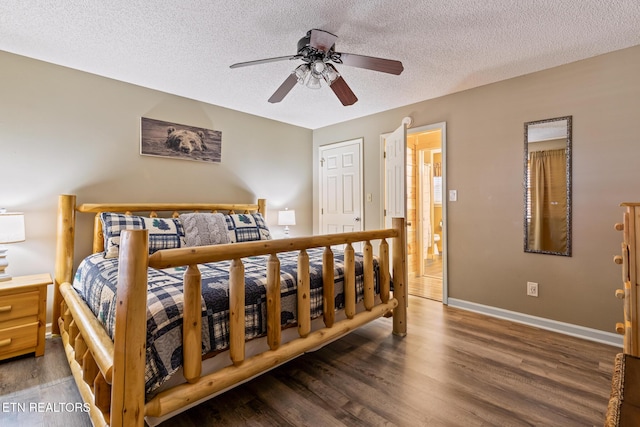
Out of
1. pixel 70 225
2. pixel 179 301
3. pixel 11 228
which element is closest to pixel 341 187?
pixel 70 225

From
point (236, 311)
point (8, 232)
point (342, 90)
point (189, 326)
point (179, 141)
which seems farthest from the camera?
point (179, 141)

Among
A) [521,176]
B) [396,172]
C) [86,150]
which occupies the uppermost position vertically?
[86,150]

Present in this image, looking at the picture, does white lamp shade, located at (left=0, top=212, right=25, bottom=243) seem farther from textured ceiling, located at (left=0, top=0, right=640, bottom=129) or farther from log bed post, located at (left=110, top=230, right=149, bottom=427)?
log bed post, located at (left=110, top=230, right=149, bottom=427)

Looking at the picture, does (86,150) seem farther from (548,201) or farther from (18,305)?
(548,201)

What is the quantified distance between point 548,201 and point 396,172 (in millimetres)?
1425

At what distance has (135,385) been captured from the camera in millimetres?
1168

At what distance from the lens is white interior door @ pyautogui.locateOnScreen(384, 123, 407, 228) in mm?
3226

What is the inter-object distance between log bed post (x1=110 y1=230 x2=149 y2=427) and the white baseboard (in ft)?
10.0

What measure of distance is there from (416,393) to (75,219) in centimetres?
306

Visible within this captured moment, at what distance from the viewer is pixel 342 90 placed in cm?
236

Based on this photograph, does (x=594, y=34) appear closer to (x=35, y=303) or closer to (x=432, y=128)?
(x=432, y=128)

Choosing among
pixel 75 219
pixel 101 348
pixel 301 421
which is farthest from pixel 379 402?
pixel 75 219

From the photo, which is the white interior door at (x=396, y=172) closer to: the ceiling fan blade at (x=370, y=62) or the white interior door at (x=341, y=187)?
the white interior door at (x=341, y=187)

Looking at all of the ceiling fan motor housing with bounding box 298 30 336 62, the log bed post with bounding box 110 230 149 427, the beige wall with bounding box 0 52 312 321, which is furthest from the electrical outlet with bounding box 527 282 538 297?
the beige wall with bounding box 0 52 312 321
